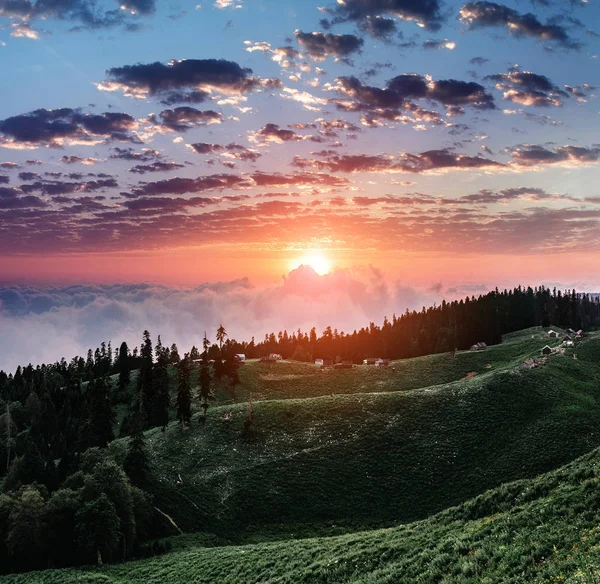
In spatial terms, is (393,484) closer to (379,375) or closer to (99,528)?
(99,528)

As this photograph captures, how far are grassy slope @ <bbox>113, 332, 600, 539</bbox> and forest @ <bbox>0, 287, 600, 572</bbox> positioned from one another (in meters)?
7.14

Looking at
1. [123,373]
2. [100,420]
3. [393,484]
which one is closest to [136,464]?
[100,420]

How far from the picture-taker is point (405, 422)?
289ft

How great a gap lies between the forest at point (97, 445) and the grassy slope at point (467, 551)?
468 inches

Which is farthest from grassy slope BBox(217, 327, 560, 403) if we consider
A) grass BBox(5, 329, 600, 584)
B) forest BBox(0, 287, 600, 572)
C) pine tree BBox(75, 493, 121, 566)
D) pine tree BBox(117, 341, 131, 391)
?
pine tree BBox(75, 493, 121, 566)

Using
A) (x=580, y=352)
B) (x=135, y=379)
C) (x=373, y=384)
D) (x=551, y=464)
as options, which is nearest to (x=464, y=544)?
(x=551, y=464)

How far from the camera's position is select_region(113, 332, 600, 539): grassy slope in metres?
66.0

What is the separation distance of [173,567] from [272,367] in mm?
109169

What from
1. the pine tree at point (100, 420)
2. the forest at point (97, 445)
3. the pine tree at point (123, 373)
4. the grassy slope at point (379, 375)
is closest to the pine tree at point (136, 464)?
the forest at point (97, 445)

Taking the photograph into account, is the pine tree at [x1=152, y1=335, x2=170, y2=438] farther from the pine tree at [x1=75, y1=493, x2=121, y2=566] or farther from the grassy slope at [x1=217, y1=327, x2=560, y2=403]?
the pine tree at [x1=75, y1=493, x2=121, y2=566]

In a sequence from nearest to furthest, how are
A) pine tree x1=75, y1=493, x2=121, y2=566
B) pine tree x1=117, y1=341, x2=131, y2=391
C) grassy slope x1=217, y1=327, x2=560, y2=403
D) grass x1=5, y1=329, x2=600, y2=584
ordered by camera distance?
grass x1=5, y1=329, x2=600, y2=584 → pine tree x1=75, y1=493, x2=121, y2=566 → grassy slope x1=217, y1=327, x2=560, y2=403 → pine tree x1=117, y1=341, x2=131, y2=391

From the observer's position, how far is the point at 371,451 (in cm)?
7944

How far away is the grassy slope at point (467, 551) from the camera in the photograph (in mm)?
20844

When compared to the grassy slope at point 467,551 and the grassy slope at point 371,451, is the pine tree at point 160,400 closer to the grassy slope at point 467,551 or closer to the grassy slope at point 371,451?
the grassy slope at point 371,451
